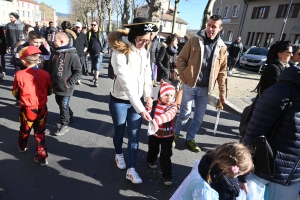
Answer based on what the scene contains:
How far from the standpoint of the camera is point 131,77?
2262 mm

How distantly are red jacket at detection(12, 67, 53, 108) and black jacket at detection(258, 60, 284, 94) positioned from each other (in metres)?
2.79

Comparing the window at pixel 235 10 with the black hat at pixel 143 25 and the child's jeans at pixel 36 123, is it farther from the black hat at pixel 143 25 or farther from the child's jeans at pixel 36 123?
the child's jeans at pixel 36 123

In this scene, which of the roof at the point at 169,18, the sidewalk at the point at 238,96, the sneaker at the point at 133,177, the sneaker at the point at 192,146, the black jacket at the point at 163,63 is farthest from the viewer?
the roof at the point at 169,18

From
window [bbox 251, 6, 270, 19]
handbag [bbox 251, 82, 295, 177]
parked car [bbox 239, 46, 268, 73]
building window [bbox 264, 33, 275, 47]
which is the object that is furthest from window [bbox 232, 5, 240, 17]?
handbag [bbox 251, 82, 295, 177]

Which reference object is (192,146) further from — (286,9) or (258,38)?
(258,38)

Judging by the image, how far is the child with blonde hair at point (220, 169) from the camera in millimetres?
1491

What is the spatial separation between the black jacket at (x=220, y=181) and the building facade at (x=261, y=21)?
24.1 meters

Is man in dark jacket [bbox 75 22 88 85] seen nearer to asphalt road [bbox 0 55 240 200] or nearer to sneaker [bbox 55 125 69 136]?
asphalt road [bbox 0 55 240 200]

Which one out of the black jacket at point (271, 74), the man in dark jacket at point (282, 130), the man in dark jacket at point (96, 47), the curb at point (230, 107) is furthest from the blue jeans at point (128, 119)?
the man in dark jacket at point (96, 47)

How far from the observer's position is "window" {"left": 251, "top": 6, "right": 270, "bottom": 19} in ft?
84.0

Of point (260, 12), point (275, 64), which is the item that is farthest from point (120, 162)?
point (260, 12)

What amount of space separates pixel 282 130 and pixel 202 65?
1.70 metres

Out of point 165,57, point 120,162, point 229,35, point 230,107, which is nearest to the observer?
point 120,162

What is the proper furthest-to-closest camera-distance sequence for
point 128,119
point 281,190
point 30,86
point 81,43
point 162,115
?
point 81,43, point 30,86, point 128,119, point 162,115, point 281,190
